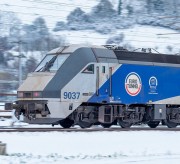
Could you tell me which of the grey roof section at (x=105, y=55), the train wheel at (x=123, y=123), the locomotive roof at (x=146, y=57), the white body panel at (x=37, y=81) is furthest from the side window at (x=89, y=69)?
the train wheel at (x=123, y=123)

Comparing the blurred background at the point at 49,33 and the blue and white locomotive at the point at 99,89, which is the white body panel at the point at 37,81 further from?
the blurred background at the point at 49,33

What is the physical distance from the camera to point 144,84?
28.4m

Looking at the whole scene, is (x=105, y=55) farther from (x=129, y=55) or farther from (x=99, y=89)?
(x=99, y=89)

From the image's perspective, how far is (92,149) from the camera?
18.5 meters

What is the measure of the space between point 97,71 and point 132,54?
2.69 m

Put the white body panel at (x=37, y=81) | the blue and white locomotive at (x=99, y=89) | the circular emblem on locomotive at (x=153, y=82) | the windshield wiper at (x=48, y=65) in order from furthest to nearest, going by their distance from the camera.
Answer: the circular emblem on locomotive at (x=153, y=82)
the windshield wiper at (x=48, y=65)
the white body panel at (x=37, y=81)
the blue and white locomotive at (x=99, y=89)

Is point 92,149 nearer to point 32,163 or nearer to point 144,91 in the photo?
point 32,163

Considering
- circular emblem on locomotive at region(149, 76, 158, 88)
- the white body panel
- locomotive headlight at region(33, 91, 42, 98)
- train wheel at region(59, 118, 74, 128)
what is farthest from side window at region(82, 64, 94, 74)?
circular emblem on locomotive at region(149, 76, 158, 88)

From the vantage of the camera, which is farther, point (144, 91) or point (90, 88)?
point (144, 91)

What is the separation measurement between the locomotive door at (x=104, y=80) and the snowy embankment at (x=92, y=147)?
3.91 metres

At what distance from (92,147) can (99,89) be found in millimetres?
7963

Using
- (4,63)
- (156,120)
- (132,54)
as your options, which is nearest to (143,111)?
(156,120)

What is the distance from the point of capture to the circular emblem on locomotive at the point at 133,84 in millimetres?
27734

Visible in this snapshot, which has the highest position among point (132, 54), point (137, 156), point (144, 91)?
point (132, 54)
